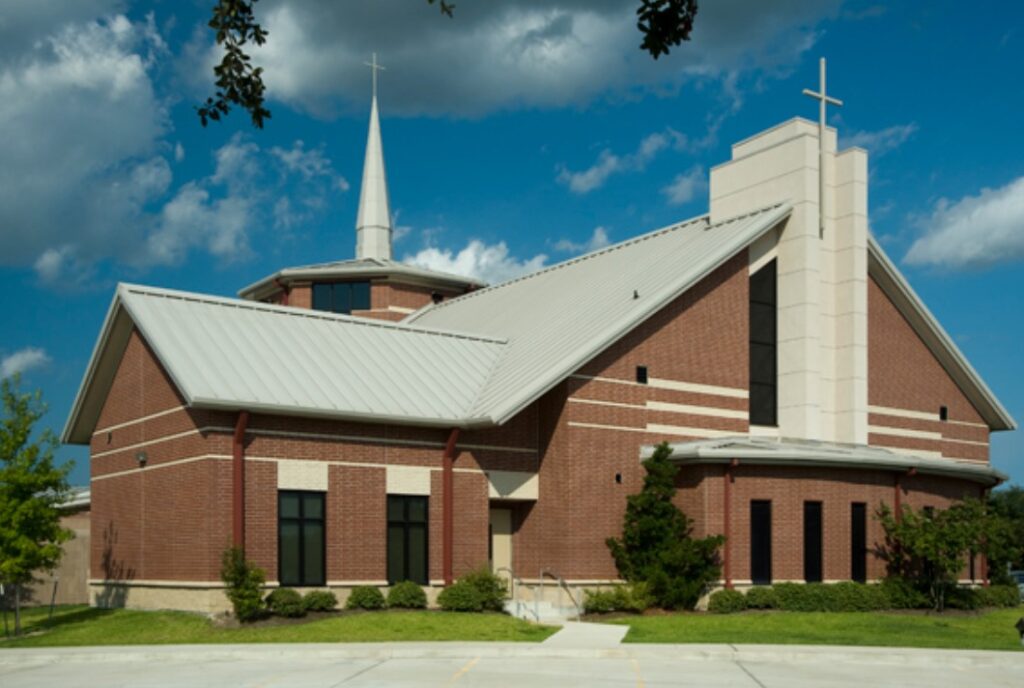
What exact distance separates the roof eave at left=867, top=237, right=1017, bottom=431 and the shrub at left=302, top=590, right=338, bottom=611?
1940 centimetres

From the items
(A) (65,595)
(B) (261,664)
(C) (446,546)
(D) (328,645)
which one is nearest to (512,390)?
(C) (446,546)

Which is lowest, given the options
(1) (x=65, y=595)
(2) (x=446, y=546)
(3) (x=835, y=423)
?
(1) (x=65, y=595)

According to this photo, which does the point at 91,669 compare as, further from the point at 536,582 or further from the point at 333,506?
the point at 536,582

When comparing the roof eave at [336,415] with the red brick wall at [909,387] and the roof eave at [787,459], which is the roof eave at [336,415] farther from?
the red brick wall at [909,387]

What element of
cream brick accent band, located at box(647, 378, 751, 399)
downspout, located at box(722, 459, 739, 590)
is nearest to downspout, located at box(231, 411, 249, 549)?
cream brick accent band, located at box(647, 378, 751, 399)

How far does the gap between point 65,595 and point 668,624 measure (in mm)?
21471

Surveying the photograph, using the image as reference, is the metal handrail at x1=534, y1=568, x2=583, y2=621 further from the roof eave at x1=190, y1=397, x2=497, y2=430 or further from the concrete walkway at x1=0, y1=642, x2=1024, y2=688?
the concrete walkway at x1=0, y1=642, x2=1024, y2=688

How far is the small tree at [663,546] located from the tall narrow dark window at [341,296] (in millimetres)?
23245

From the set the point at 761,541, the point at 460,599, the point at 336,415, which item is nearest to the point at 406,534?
the point at 460,599

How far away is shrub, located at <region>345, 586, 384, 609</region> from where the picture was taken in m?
29.3

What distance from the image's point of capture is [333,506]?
98.0ft

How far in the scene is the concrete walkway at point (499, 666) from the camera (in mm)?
18797

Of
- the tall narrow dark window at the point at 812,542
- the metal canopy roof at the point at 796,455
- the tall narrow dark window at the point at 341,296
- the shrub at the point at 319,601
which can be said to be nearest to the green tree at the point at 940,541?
the metal canopy roof at the point at 796,455

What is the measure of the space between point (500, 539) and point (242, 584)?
8.07m
